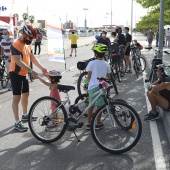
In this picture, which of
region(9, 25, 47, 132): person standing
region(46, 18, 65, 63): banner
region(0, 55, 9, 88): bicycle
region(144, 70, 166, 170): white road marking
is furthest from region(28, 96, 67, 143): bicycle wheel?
region(46, 18, 65, 63): banner

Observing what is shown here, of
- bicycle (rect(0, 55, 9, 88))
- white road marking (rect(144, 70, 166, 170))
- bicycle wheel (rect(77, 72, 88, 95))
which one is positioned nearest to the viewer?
white road marking (rect(144, 70, 166, 170))

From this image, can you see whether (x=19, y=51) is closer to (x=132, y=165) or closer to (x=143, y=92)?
(x=132, y=165)

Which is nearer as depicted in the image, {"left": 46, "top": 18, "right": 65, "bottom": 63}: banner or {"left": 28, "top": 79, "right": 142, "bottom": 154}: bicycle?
{"left": 28, "top": 79, "right": 142, "bottom": 154}: bicycle

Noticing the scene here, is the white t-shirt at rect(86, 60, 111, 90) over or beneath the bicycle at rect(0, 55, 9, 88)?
over

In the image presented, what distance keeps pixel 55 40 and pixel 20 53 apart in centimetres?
673

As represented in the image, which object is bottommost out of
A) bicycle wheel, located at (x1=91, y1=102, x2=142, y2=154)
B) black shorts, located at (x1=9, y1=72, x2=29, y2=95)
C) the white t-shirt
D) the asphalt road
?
the asphalt road

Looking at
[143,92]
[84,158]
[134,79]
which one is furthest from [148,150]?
[134,79]

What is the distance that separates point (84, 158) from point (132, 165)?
701mm

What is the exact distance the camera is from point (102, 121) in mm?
5188

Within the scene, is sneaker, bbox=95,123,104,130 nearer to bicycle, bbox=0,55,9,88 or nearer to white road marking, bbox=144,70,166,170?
white road marking, bbox=144,70,166,170

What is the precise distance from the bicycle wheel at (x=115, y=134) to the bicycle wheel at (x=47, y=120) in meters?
0.59

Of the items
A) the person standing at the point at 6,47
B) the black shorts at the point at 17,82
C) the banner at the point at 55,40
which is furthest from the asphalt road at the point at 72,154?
the banner at the point at 55,40

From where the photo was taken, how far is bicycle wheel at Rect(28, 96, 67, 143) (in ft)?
16.6

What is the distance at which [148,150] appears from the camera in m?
4.81
